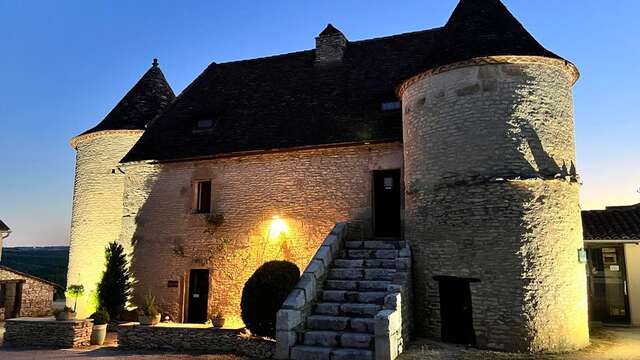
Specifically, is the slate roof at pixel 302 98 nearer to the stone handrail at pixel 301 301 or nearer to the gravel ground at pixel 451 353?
the stone handrail at pixel 301 301

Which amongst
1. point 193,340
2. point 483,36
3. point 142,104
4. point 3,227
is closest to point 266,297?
point 193,340

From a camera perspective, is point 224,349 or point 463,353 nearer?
point 463,353

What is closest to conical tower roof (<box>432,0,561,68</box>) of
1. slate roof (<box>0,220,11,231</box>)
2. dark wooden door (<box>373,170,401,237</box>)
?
dark wooden door (<box>373,170,401,237</box>)

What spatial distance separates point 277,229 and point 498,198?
257 inches

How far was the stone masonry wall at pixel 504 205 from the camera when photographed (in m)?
9.03

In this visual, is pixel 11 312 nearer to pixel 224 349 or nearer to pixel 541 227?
pixel 224 349

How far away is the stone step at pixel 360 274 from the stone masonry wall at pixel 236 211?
2.39 meters

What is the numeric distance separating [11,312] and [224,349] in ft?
55.8

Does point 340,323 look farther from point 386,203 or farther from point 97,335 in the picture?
point 97,335

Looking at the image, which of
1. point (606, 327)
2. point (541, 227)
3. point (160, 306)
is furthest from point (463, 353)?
point (160, 306)

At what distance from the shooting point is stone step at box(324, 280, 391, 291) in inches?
380

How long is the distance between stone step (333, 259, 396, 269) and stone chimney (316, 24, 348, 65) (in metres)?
8.34

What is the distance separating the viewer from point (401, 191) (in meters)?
12.3

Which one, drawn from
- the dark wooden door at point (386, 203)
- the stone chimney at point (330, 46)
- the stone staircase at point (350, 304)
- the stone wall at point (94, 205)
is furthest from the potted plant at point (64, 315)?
the stone chimney at point (330, 46)
